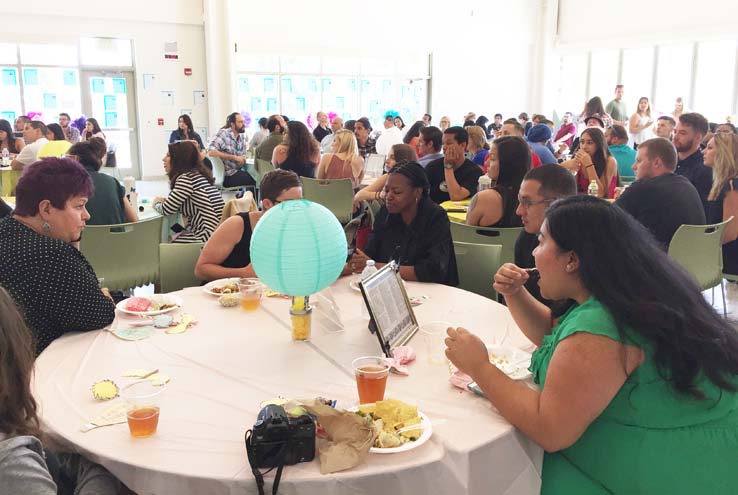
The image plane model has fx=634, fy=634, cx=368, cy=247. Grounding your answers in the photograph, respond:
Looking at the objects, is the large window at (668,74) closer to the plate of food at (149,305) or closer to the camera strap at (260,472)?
the plate of food at (149,305)

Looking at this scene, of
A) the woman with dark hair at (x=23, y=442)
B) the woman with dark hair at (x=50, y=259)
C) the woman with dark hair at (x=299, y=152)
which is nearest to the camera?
the woman with dark hair at (x=23, y=442)

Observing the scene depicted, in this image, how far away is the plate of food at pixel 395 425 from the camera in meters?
1.45

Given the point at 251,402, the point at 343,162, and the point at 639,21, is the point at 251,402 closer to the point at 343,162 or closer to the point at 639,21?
the point at 343,162

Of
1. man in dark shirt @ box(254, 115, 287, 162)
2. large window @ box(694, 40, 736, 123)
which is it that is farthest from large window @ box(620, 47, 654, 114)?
man in dark shirt @ box(254, 115, 287, 162)

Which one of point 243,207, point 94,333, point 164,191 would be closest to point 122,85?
point 164,191

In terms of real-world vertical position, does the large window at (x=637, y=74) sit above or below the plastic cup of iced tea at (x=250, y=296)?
above

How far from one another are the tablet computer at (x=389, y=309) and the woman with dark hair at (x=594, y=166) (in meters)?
3.90

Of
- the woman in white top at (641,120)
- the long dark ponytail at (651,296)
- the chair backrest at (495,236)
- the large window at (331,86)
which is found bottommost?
the chair backrest at (495,236)

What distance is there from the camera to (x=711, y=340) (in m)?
1.47

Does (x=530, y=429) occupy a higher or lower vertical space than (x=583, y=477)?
higher

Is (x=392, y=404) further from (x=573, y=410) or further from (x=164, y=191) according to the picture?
(x=164, y=191)

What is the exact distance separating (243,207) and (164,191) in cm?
826

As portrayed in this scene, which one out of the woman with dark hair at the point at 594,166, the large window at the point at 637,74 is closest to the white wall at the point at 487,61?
the large window at the point at 637,74

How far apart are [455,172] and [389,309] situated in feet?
11.6
